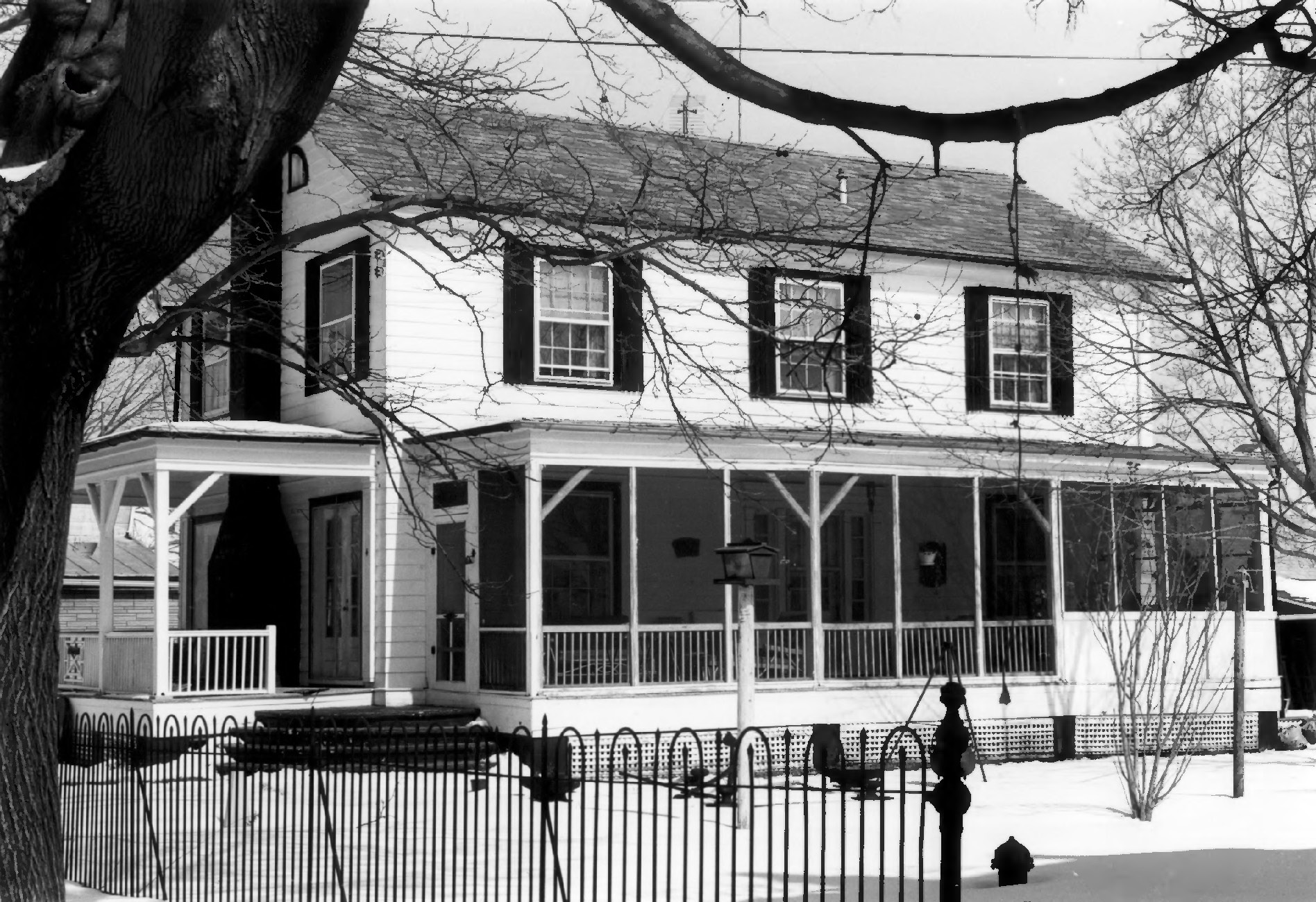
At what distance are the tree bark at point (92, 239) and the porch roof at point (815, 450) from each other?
9.35m

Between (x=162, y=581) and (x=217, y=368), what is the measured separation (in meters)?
5.34

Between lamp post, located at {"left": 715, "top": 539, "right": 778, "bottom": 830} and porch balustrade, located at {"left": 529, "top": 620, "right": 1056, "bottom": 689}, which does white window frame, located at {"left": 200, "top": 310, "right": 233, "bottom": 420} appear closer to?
porch balustrade, located at {"left": 529, "top": 620, "right": 1056, "bottom": 689}

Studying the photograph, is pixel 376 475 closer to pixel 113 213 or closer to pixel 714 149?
pixel 714 149

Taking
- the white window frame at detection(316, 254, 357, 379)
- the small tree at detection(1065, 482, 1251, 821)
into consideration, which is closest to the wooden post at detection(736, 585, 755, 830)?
the small tree at detection(1065, 482, 1251, 821)

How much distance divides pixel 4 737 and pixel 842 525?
18279 mm

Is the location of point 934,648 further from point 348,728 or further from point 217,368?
point 217,368

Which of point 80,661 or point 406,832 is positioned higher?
point 80,661

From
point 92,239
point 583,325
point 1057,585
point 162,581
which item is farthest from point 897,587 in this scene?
point 92,239

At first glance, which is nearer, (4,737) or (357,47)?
(4,737)

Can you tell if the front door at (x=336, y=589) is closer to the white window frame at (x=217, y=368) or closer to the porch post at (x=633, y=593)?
the white window frame at (x=217, y=368)

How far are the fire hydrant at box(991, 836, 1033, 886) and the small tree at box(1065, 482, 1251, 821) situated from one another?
6463 mm

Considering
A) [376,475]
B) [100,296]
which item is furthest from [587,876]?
[376,475]

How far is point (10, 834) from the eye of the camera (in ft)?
24.7

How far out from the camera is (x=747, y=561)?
1609 cm
